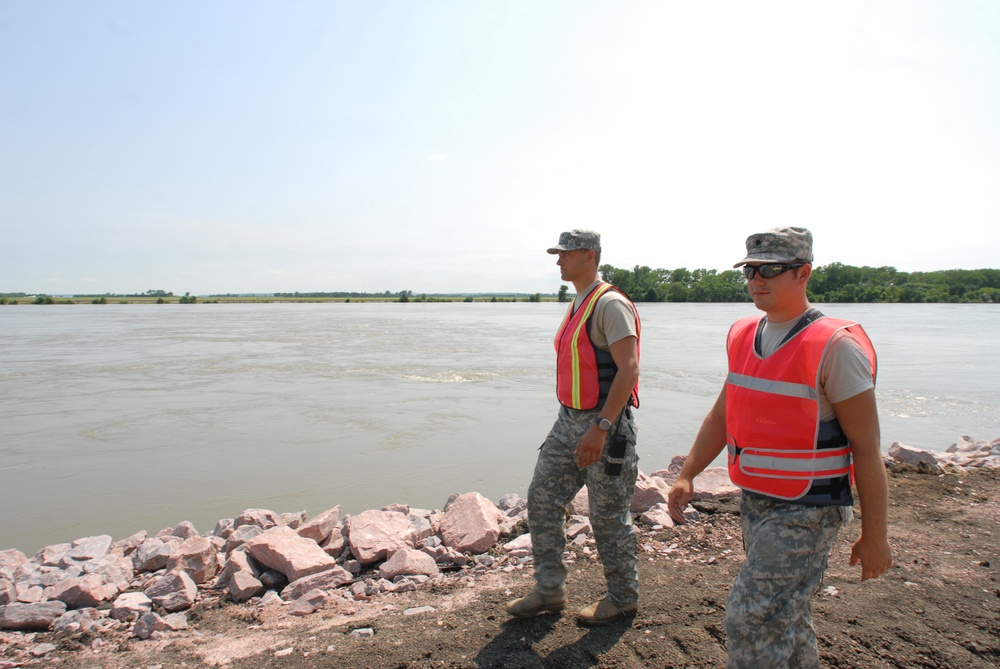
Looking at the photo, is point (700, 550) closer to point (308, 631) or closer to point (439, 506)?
point (308, 631)

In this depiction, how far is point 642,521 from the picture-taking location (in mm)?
5289

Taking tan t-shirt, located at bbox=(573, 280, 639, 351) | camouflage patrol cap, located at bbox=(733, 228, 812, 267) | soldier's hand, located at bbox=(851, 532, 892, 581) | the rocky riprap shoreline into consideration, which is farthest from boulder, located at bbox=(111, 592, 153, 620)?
camouflage patrol cap, located at bbox=(733, 228, 812, 267)

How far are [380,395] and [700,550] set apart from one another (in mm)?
10307

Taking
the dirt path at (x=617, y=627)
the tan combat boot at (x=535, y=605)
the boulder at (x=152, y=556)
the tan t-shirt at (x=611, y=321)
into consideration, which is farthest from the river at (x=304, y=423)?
the tan t-shirt at (x=611, y=321)

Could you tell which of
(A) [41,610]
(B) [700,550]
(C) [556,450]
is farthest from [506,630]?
(A) [41,610]

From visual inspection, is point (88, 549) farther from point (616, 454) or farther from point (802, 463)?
point (802, 463)

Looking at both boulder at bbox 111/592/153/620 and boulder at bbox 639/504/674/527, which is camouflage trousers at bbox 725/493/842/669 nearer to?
boulder at bbox 639/504/674/527

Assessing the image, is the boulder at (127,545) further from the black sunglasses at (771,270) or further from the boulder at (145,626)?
the black sunglasses at (771,270)

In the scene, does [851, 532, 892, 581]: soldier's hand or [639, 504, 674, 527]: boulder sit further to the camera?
[639, 504, 674, 527]: boulder

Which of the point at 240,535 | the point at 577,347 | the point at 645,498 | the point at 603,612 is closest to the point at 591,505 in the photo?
the point at 603,612

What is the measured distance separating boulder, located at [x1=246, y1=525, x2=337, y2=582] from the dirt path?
379mm

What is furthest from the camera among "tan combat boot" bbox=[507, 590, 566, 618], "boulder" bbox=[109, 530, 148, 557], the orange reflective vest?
"boulder" bbox=[109, 530, 148, 557]

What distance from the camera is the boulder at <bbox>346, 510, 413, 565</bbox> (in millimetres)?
4793

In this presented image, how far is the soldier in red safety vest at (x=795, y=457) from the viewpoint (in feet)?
7.11
